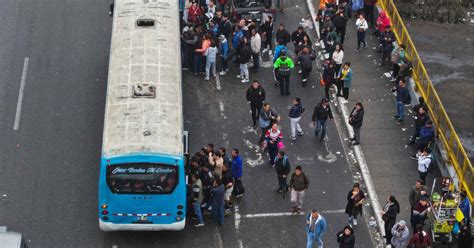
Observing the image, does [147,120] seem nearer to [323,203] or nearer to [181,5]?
[323,203]

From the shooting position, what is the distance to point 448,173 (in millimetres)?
29391

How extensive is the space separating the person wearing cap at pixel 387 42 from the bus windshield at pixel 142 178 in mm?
11037

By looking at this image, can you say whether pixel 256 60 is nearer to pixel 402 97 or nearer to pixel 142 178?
pixel 402 97

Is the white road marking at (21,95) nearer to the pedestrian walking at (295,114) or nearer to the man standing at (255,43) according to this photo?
the man standing at (255,43)

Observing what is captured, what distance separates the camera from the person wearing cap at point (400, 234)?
25.8 m

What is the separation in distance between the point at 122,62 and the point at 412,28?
47.2 feet

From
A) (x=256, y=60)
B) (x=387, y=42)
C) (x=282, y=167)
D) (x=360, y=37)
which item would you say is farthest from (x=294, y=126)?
(x=360, y=37)

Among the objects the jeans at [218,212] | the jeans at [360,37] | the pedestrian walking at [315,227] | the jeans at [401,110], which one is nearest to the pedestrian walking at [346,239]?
the pedestrian walking at [315,227]

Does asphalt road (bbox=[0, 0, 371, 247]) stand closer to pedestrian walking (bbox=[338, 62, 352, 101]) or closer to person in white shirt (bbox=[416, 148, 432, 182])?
pedestrian walking (bbox=[338, 62, 352, 101])

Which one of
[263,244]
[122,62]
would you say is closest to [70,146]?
[122,62]

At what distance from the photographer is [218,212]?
90.6ft

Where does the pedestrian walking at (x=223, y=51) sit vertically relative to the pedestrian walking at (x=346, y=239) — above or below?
above

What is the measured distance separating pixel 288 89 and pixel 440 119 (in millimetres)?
5163

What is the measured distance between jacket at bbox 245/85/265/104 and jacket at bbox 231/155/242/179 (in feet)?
11.2
